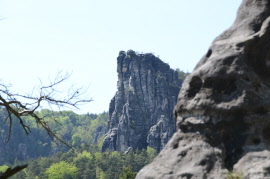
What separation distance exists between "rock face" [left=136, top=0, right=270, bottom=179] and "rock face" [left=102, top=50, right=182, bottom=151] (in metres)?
89.4

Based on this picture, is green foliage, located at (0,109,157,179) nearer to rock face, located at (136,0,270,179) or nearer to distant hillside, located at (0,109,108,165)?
distant hillside, located at (0,109,108,165)

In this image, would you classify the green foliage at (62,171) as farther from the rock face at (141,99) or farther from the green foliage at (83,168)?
the rock face at (141,99)

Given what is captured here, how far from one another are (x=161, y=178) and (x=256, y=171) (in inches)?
63.7

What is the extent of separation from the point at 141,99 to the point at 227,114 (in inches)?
3775

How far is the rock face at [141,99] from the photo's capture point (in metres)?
97.5

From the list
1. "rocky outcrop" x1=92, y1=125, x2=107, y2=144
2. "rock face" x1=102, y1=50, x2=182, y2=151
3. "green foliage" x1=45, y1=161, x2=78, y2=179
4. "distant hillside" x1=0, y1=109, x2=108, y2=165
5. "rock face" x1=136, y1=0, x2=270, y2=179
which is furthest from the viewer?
"rocky outcrop" x1=92, y1=125, x2=107, y2=144

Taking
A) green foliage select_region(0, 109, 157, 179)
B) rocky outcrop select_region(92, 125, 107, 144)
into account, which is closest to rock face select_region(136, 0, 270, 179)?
green foliage select_region(0, 109, 157, 179)

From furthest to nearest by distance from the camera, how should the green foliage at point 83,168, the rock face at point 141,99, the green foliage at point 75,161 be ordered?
the rock face at point 141,99 < the green foliage at point 75,161 < the green foliage at point 83,168

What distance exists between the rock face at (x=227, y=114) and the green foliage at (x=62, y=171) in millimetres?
53922

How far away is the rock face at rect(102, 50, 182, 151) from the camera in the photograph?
3839 inches

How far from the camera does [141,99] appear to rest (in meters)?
102

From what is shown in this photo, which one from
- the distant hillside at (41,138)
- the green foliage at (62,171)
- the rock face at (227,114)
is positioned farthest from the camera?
the distant hillside at (41,138)

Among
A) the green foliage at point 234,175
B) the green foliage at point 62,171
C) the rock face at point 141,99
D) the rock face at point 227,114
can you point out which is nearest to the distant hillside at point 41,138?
the rock face at point 141,99

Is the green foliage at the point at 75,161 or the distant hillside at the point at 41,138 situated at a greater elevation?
the distant hillside at the point at 41,138
